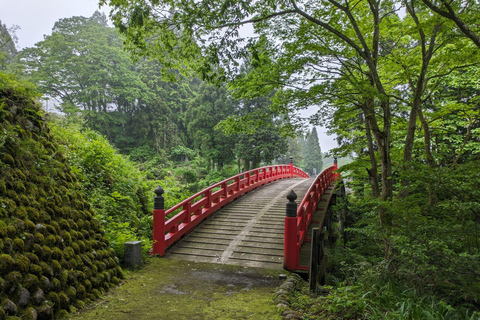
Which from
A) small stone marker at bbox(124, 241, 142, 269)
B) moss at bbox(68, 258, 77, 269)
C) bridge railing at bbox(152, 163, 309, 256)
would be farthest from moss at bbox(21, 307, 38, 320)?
bridge railing at bbox(152, 163, 309, 256)

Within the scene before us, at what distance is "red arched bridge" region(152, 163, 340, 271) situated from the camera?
7.01m

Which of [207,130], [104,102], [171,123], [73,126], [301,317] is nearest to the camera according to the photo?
[301,317]

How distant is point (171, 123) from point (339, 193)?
63.6 ft

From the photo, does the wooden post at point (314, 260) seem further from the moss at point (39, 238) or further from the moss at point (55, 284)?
the moss at point (39, 238)

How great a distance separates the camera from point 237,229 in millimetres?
8797

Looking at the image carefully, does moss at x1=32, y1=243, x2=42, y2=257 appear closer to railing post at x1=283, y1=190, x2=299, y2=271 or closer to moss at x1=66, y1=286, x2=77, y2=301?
moss at x1=66, y1=286, x2=77, y2=301

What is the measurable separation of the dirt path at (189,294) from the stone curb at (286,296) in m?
0.11

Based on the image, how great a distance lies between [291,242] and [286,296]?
71.5 inches

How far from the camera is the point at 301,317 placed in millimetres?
4156

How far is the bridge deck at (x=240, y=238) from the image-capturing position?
7113 millimetres

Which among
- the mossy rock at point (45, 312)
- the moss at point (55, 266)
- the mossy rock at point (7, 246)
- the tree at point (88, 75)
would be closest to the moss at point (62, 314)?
the mossy rock at point (45, 312)

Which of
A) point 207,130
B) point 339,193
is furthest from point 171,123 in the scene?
point 339,193

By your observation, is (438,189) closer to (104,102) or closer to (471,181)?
(471,181)

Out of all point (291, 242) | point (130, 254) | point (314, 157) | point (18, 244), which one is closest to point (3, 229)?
point (18, 244)
